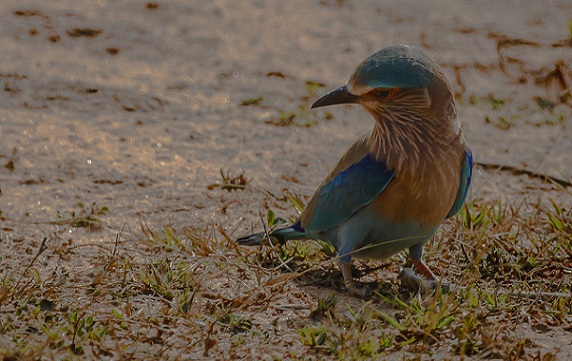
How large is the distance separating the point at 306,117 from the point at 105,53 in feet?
5.23

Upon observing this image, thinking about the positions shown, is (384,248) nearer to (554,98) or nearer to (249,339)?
(249,339)

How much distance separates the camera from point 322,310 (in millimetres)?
3738

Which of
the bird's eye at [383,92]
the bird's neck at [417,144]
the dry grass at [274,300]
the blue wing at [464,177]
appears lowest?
the dry grass at [274,300]

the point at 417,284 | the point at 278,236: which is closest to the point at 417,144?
the point at 417,284

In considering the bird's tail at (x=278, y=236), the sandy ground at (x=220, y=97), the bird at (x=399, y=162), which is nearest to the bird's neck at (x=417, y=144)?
the bird at (x=399, y=162)

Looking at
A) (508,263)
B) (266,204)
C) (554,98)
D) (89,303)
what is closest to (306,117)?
(266,204)

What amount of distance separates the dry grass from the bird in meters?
0.25

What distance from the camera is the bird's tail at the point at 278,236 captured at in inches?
167

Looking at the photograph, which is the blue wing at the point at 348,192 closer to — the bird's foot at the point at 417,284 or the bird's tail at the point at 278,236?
the bird's tail at the point at 278,236

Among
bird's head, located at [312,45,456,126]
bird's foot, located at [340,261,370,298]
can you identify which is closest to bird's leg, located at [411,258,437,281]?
bird's foot, located at [340,261,370,298]

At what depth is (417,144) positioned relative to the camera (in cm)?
383

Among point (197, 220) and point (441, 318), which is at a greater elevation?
point (441, 318)

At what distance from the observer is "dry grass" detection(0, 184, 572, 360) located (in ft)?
11.3

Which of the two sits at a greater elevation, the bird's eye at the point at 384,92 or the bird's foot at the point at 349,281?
the bird's eye at the point at 384,92
